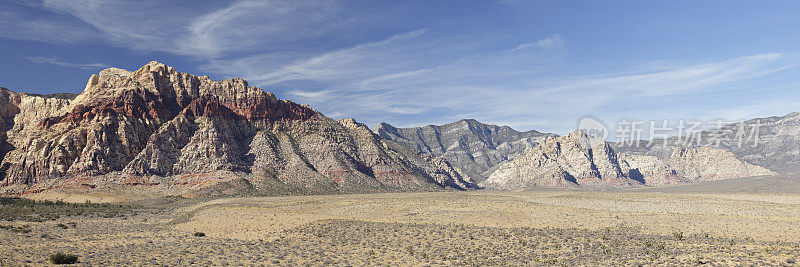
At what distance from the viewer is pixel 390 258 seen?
2861 cm

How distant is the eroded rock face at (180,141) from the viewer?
103062 mm

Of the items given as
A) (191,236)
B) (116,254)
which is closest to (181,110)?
(191,236)

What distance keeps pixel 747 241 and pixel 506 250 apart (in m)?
18.5

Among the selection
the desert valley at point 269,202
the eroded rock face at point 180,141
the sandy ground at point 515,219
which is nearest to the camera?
the desert valley at point 269,202

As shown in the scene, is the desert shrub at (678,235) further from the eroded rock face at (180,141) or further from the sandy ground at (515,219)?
the eroded rock face at (180,141)

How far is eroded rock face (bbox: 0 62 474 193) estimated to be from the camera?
103 metres

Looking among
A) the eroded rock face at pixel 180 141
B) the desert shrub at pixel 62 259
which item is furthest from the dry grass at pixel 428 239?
the eroded rock face at pixel 180 141

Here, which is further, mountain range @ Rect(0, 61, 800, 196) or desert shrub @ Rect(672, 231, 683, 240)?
mountain range @ Rect(0, 61, 800, 196)

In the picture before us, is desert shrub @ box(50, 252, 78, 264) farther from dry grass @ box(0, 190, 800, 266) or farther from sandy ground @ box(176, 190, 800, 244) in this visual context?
sandy ground @ box(176, 190, 800, 244)

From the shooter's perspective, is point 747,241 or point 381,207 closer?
point 747,241

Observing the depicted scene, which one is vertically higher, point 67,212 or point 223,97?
point 223,97

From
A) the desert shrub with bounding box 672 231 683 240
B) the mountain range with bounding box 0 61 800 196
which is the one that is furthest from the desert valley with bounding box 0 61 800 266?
the mountain range with bounding box 0 61 800 196

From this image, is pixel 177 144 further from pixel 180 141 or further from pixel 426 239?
pixel 426 239

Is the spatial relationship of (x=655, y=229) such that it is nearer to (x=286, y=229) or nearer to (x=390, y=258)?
(x=390, y=258)
